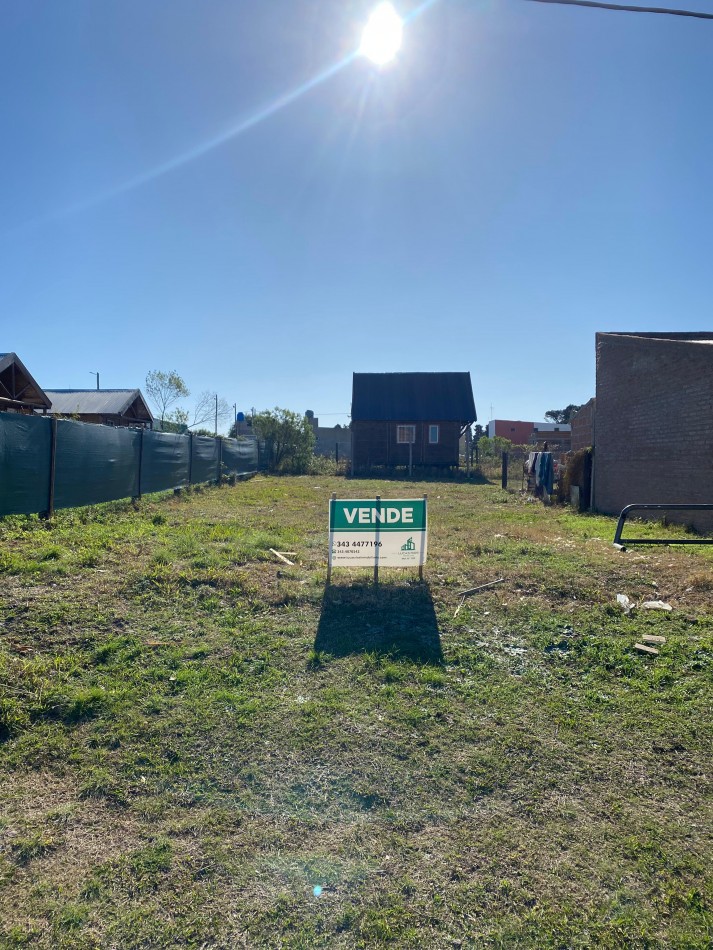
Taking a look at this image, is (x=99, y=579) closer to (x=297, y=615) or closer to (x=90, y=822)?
(x=297, y=615)

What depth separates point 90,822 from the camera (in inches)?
94.4

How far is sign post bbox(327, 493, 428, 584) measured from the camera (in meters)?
5.77

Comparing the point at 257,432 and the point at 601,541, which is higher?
the point at 257,432

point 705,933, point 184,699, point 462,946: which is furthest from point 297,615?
point 705,933

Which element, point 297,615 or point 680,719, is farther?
point 297,615

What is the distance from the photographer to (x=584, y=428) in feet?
47.9

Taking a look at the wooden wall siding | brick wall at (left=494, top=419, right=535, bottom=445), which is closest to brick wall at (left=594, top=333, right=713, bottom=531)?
the wooden wall siding

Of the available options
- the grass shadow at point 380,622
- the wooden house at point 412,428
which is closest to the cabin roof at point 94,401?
the wooden house at point 412,428

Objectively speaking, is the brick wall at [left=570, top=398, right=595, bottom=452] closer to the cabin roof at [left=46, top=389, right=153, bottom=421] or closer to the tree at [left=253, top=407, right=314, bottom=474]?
the tree at [left=253, top=407, right=314, bottom=474]

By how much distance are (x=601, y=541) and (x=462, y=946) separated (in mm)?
7653

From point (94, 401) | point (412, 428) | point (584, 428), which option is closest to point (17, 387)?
point (94, 401)

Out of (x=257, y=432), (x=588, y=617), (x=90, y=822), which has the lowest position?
(x=90, y=822)

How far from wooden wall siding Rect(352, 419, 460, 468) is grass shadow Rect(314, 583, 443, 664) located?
957 inches

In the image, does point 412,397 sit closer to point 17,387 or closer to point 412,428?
point 412,428
